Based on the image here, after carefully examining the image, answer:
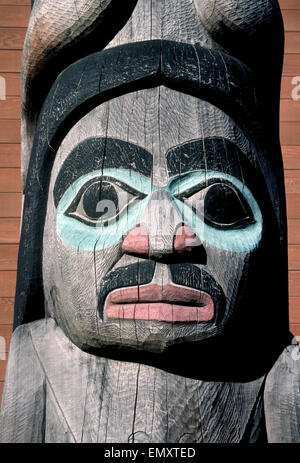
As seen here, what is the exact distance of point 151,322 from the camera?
1580mm

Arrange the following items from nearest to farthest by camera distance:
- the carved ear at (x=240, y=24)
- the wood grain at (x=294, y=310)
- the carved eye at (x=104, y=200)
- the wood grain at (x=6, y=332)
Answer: the carved eye at (x=104, y=200)
the carved ear at (x=240, y=24)
the wood grain at (x=6, y=332)
the wood grain at (x=294, y=310)

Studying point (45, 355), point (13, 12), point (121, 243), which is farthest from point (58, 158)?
point (13, 12)

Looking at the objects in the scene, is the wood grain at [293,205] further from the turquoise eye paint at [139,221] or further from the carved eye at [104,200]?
the carved eye at [104,200]

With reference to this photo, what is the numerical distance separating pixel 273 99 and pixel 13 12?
7.47ft

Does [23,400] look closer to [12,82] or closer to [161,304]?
[161,304]

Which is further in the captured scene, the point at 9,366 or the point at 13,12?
the point at 13,12

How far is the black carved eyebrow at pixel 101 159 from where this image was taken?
5.63 feet

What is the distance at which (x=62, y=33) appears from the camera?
200 cm

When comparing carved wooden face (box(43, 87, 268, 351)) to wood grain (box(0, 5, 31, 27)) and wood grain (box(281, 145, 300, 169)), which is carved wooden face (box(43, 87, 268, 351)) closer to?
wood grain (box(281, 145, 300, 169))

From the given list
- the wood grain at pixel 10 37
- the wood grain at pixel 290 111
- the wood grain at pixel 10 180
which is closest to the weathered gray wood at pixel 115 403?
the wood grain at pixel 10 180

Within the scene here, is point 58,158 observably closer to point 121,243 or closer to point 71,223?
A: point 71,223

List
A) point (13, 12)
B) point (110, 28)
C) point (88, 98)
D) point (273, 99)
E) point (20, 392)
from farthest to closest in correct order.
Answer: point (13, 12)
point (273, 99)
point (110, 28)
point (88, 98)
point (20, 392)

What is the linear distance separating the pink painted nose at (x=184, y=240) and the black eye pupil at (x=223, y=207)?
0.36 ft

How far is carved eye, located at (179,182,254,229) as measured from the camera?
1.71m
